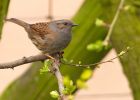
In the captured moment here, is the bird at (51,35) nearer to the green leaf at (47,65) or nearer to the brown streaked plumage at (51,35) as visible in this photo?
the brown streaked plumage at (51,35)

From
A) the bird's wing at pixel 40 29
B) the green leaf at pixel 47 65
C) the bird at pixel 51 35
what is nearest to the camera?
the green leaf at pixel 47 65

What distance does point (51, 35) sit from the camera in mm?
3324

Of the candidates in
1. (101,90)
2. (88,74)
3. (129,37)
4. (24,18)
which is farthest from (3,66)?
(101,90)

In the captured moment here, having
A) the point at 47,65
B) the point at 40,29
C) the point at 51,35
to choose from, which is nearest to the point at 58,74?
the point at 47,65

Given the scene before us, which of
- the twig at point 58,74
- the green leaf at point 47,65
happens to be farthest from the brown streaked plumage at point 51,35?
the green leaf at point 47,65

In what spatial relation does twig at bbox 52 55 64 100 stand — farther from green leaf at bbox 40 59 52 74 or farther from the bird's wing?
the bird's wing

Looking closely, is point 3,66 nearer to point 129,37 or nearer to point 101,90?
point 129,37

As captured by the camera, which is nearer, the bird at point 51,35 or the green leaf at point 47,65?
the green leaf at point 47,65

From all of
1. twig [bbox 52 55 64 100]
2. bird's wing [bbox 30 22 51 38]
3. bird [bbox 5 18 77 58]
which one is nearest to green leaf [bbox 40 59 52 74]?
twig [bbox 52 55 64 100]

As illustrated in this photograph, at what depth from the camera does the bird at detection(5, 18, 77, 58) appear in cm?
320

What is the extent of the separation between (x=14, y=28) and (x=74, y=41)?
9.47 ft

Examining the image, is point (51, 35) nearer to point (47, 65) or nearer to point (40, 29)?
point (40, 29)

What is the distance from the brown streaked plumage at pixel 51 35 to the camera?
10.5ft

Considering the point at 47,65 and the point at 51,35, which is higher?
the point at 51,35
